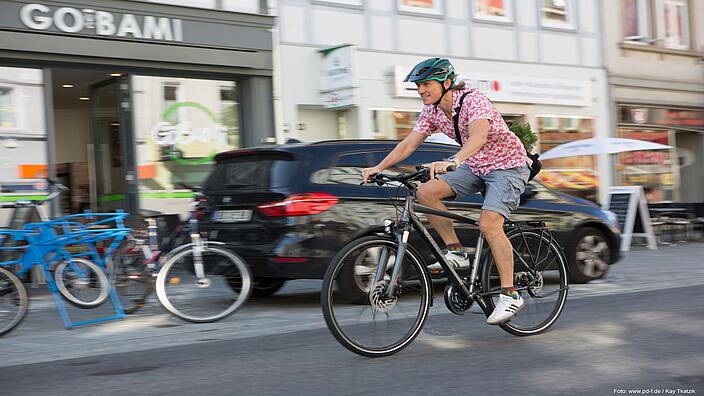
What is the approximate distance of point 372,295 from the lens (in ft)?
17.1

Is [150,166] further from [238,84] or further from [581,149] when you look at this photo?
[581,149]

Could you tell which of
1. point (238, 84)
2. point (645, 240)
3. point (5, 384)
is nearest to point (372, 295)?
point (5, 384)

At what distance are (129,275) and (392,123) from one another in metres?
9.52

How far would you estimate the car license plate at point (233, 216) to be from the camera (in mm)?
8078

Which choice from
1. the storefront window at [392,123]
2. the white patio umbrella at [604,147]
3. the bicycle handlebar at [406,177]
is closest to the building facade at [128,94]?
the storefront window at [392,123]

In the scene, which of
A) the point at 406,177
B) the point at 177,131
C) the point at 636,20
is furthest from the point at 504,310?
the point at 636,20

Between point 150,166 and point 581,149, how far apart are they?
25.1 ft

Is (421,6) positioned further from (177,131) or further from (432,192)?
(432,192)

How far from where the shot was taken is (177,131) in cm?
1428

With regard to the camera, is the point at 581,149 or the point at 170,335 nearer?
the point at 170,335

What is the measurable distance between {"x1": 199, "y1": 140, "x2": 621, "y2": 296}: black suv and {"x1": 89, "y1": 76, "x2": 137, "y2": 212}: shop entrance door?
18.0 feet

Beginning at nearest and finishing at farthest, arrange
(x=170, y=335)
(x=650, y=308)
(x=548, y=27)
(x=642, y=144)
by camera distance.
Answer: (x=170, y=335) < (x=650, y=308) < (x=642, y=144) < (x=548, y=27)

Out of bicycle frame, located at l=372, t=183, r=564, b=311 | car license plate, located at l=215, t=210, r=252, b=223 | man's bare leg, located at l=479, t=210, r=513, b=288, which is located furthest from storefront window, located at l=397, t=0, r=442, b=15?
man's bare leg, located at l=479, t=210, r=513, b=288

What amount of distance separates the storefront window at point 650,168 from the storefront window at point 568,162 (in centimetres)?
89
